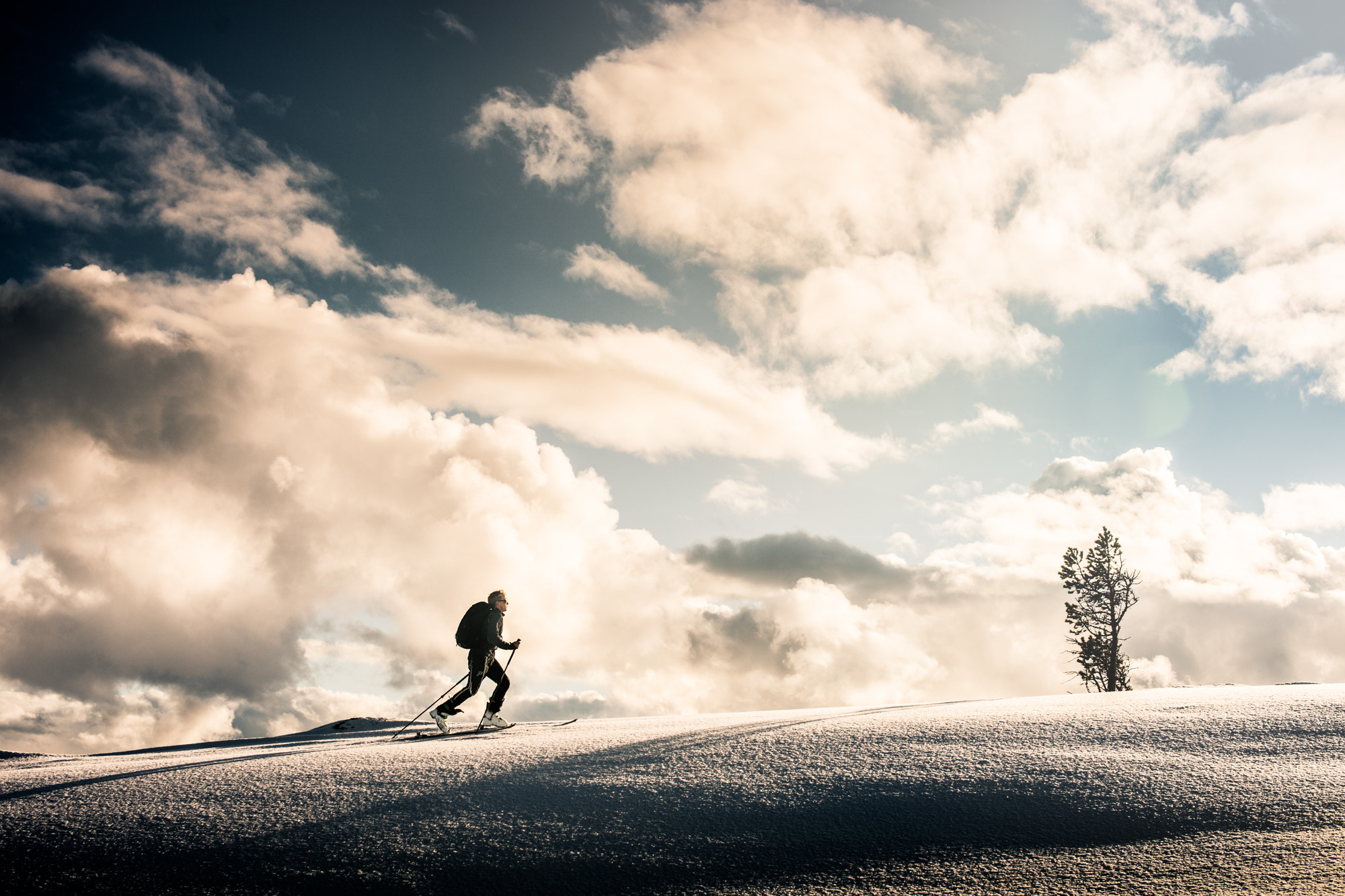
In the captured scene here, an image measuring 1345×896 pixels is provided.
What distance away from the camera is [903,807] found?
17.7ft

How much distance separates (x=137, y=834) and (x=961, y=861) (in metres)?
6.08

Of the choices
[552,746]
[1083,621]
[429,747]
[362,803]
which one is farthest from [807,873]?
[1083,621]

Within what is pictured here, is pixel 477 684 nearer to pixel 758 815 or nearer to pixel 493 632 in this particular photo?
pixel 493 632

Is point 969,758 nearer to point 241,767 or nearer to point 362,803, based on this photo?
point 362,803

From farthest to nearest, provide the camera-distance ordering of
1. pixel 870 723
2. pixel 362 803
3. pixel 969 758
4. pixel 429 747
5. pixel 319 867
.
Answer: pixel 429 747 < pixel 870 723 < pixel 969 758 < pixel 362 803 < pixel 319 867

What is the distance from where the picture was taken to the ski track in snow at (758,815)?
15.0 ft

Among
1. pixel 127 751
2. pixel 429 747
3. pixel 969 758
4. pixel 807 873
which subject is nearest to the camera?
pixel 807 873

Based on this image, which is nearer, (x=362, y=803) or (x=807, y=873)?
(x=807, y=873)

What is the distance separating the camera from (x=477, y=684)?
11.2 metres

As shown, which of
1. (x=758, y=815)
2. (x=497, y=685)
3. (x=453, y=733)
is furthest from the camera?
(x=497, y=685)

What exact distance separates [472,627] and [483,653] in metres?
0.43

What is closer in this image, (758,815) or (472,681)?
(758,815)

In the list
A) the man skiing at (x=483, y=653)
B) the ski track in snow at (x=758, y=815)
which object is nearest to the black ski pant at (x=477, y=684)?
the man skiing at (x=483, y=653)

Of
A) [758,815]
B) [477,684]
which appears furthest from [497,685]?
[758,815]
